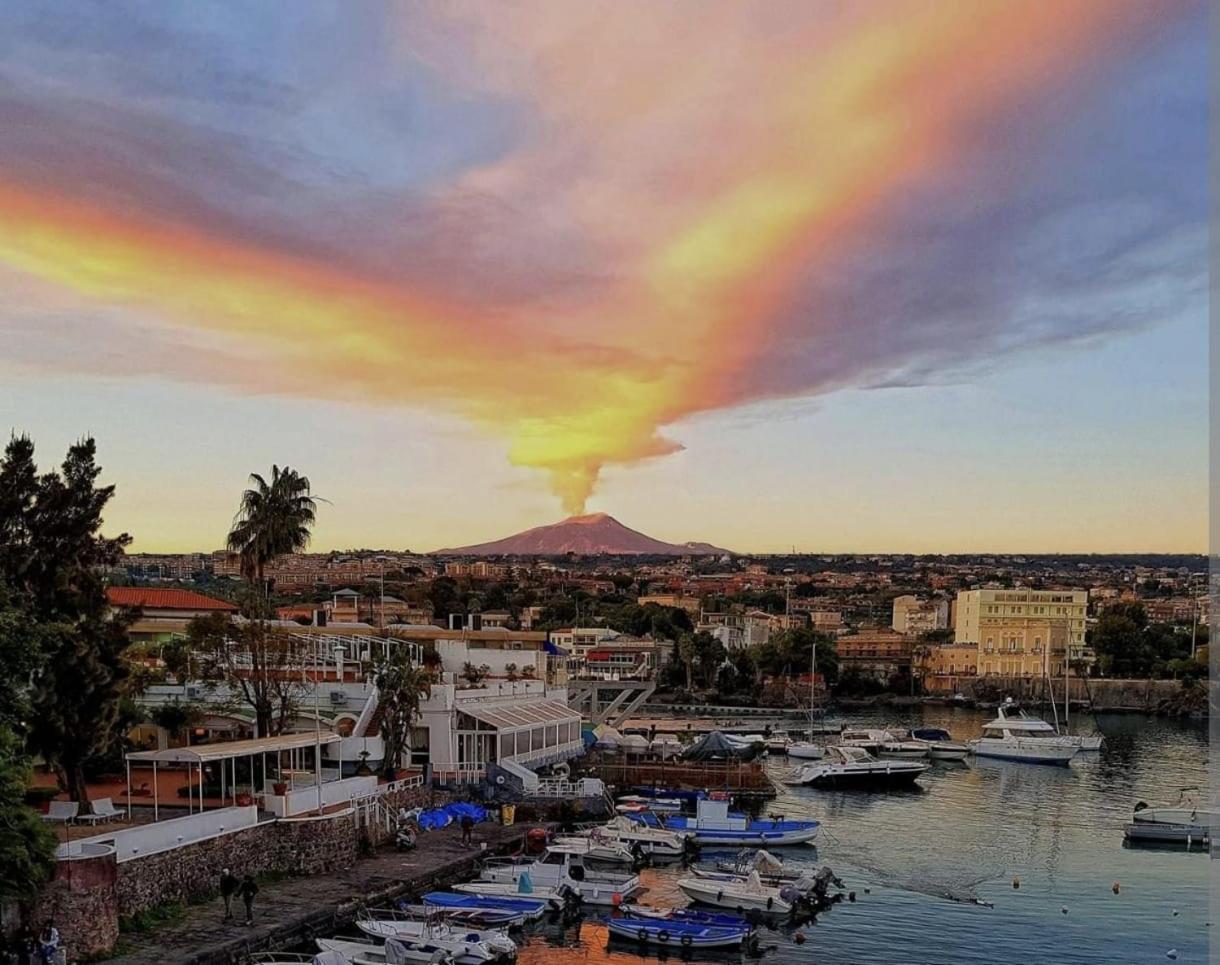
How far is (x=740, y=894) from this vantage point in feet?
105

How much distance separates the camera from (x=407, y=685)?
122ft

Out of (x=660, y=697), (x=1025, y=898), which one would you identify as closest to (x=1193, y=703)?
(x=660, y=697)

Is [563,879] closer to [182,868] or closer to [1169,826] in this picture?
[182,868]

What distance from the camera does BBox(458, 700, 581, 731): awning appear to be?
41.8m

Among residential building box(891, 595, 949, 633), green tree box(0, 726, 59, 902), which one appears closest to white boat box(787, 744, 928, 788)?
green tree box(0, 726, 59, 902)

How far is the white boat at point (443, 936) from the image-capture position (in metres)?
25.8

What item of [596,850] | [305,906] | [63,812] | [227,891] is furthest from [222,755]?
[596,850]

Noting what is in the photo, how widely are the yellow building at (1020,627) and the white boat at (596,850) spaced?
4001 inches

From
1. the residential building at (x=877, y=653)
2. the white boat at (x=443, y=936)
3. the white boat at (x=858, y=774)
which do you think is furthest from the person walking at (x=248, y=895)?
the residential building at (x=877, y=653)

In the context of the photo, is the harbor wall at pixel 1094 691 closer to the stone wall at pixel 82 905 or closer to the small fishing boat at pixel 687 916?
the small fishing boat at pixel 687 916

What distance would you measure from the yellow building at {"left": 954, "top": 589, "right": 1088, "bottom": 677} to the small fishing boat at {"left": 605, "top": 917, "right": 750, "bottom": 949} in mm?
107079

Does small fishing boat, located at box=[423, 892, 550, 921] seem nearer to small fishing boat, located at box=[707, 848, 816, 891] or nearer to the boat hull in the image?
the boat hull

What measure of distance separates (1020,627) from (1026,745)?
65.3m

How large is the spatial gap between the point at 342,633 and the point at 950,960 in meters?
34.3
